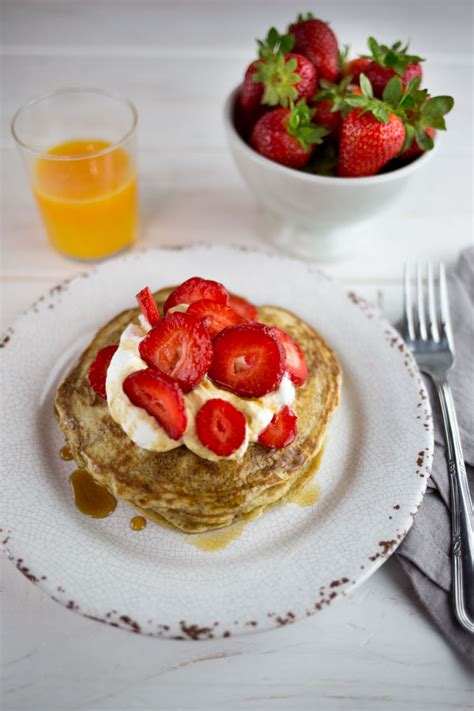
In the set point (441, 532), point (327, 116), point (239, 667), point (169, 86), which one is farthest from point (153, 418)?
point (169, 86)

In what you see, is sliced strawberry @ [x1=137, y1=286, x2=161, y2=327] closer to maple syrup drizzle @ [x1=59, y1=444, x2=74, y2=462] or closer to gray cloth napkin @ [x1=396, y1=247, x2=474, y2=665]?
maple syrup drizzle @ [x1=59, y1=444, x2=74, y2=462]

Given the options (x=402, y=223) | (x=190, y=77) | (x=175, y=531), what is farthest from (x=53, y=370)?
(x=190, y=77)

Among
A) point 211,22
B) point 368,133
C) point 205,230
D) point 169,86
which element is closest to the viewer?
point 368,133

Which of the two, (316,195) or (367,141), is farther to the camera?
(316,195)

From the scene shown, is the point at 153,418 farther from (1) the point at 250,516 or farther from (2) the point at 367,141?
(2) the point at 367,141

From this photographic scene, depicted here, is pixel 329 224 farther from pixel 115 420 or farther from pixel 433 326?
pixel 115 420

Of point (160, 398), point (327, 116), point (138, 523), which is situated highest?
point (327, 116)
